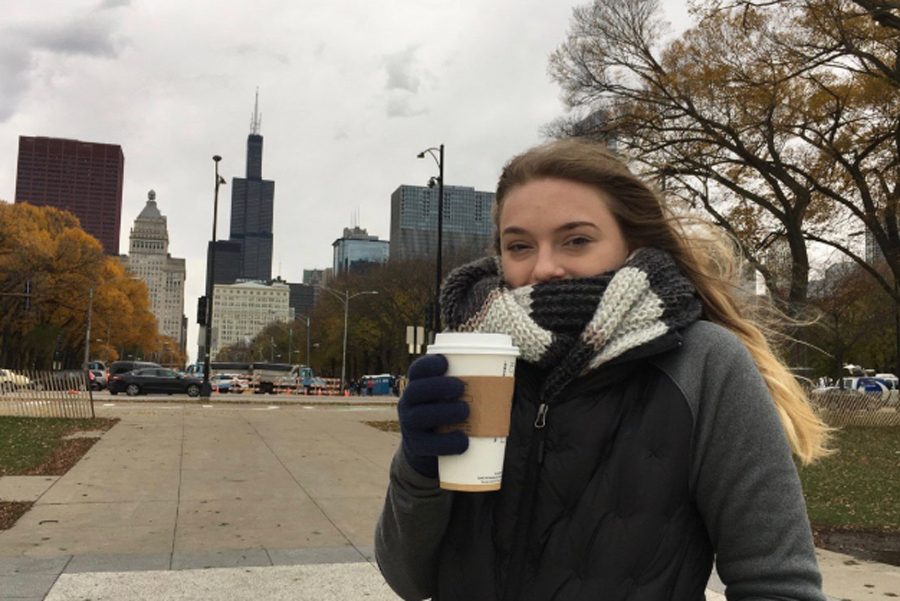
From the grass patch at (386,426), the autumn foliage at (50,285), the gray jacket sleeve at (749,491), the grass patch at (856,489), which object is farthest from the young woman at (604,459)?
the autumn foliage at (50,285)

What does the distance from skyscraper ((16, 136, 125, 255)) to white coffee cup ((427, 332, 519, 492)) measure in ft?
553

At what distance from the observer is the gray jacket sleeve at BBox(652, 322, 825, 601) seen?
1.41 meters

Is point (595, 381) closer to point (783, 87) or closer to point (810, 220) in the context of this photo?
point (783, 87)

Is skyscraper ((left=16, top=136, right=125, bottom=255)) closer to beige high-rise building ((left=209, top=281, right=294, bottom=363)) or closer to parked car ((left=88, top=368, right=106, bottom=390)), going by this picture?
beige high-rise building ((left=209, top=281, right=294, bottom=363))

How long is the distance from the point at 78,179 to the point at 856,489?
176 meters

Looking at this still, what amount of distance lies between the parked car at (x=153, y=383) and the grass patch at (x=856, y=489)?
28765 mm

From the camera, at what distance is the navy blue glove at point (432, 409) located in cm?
140

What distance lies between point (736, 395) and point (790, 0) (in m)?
18.4

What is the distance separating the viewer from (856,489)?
10.7m

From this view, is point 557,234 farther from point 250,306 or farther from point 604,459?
point 250,306

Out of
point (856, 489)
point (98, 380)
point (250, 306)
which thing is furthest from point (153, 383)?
point (250, 306)

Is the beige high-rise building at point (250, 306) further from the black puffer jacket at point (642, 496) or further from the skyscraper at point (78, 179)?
the black puffer jacket at point (642, 496)

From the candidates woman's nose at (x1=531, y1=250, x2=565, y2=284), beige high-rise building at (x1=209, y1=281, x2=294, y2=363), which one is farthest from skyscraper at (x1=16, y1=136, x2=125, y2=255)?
woman's nose at (x1=531, y1=250, x2=565, y2=284)

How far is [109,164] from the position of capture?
178 metres
